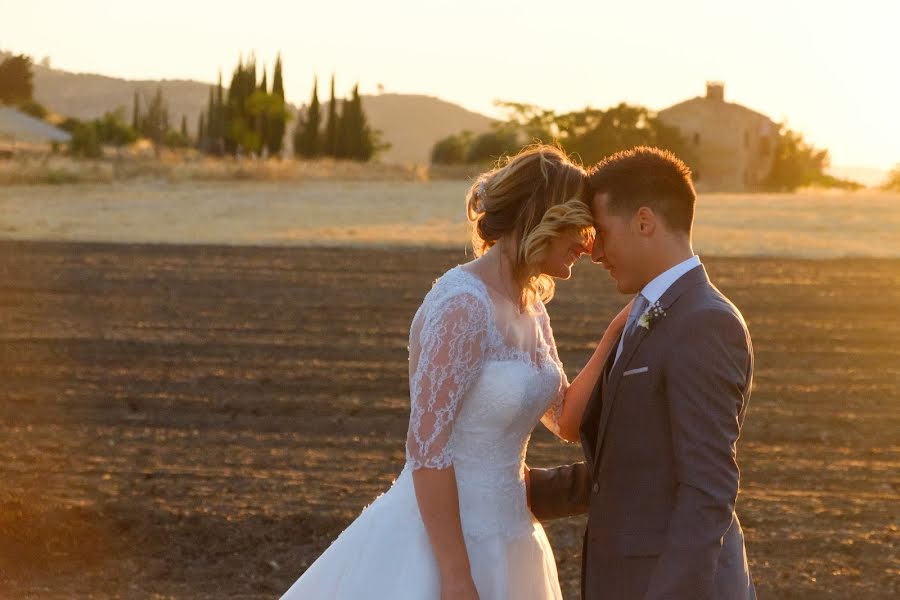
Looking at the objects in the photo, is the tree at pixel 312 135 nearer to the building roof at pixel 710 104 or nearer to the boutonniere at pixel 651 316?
the building roof at pixel 710 104

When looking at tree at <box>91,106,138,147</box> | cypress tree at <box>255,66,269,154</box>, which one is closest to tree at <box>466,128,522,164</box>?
cypress tree at <box>255,66,269,154</box>

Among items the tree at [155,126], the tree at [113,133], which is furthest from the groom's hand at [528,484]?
the tree at [155,126]

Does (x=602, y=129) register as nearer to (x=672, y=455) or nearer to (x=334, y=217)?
(x=334, y=217)

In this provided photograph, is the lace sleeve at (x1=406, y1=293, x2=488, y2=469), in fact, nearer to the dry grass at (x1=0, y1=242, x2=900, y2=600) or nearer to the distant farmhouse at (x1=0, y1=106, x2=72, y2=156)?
the dry grass at (x1=0, y1=242, x2=900, y2=600)

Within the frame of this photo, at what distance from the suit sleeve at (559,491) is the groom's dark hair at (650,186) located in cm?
94

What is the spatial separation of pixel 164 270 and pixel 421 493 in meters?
19.8

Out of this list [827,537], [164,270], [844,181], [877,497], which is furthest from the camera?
[844,181]

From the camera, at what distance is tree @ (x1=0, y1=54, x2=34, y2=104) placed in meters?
99.6

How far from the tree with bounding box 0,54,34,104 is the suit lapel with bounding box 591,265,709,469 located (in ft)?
333

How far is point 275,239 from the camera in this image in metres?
31.1

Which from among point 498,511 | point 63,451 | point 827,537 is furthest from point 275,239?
point 498,511

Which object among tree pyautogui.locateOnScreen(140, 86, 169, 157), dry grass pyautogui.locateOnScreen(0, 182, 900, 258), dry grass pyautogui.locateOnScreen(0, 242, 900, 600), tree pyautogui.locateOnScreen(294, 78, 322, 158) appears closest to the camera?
dry grass pyautogui.locateOnScreen(0, 242, 900, 600)

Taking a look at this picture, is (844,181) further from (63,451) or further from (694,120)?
(63,451)

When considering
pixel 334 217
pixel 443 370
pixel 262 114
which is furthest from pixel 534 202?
pixel 262 114
